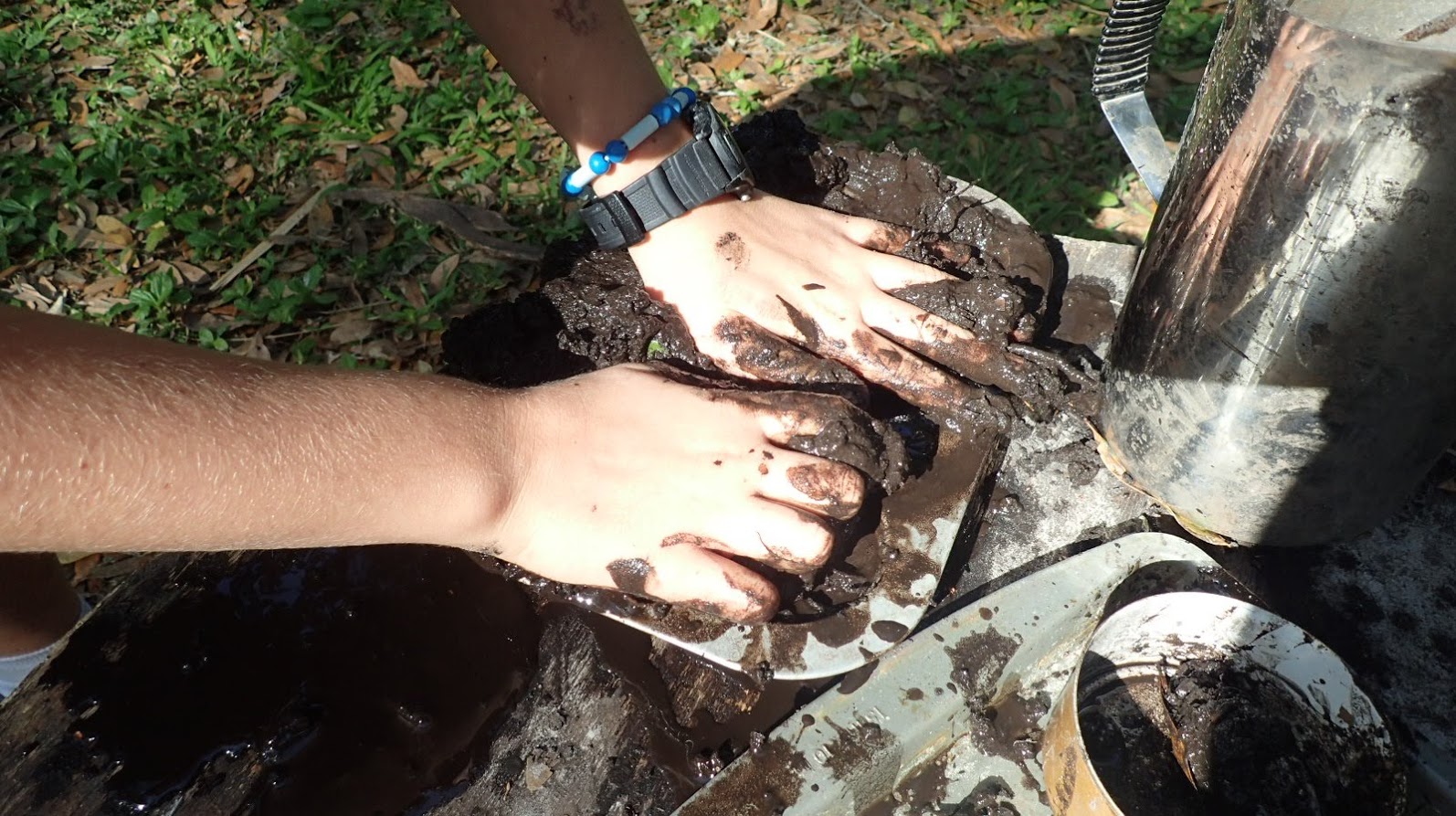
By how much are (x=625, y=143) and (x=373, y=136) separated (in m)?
Answer: 1.85

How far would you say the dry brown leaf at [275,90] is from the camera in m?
3.62

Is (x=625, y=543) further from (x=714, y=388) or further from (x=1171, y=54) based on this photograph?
(x=1171, y=54)

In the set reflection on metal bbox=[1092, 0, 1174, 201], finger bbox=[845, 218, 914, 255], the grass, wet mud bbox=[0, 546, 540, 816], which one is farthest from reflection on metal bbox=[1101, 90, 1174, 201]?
the grass

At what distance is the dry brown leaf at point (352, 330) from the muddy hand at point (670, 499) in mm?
1487

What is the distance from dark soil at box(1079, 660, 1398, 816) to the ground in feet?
6.74

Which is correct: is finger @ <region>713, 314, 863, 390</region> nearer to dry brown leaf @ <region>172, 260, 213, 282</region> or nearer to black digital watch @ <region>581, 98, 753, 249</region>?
black digital watch @ <region>581, 98, 753, 249</region>

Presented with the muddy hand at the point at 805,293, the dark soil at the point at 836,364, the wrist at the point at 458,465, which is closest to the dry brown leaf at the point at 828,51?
the dark soil at the point at 836,364

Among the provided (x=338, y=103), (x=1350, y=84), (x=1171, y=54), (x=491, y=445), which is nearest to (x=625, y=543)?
(x=491, y=445)

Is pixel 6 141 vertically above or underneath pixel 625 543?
above

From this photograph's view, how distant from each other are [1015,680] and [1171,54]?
319 centimetres

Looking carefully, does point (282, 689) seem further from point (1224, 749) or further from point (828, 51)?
point (828, 51)

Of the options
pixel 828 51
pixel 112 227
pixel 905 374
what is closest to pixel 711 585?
pixel 905 374

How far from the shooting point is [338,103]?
11.9ft

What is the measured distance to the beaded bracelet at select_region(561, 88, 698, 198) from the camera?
6.72ft
